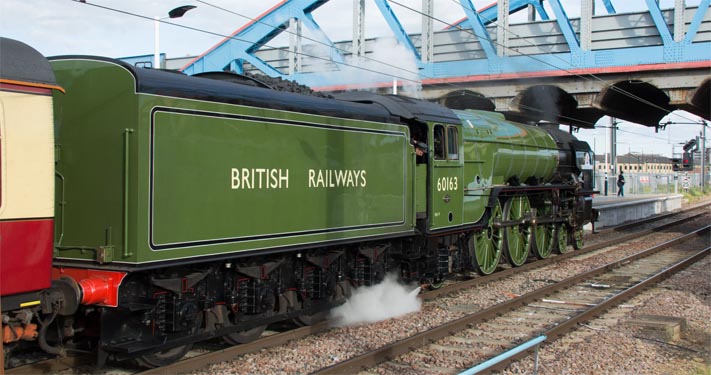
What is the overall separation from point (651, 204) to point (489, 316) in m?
26.3

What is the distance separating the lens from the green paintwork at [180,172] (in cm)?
557

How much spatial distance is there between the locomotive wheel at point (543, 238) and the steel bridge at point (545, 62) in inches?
188

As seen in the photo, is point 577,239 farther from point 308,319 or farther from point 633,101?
point 308,319

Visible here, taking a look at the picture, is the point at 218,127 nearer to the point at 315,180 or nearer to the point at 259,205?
the point at 259,205

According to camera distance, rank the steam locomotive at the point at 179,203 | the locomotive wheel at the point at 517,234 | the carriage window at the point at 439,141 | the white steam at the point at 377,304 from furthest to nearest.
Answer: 1. the locomotive wheel at the point at 517,234
2. the carriage window at the point at 439,141
3. the white steam at the point at 377,304
4. the steam locomotive at the point at 179,203

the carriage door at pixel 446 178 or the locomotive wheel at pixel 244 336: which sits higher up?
the carriage door at pixel 446 178

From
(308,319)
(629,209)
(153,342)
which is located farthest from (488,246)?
(629,209)

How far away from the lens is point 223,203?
6.36m

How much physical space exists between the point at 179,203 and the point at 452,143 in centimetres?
564

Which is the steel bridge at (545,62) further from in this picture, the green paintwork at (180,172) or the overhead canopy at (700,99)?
the green paintwork at (180,172)

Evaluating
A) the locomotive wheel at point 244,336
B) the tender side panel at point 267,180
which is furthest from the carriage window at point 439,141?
the locomotive wheel at point 244,336

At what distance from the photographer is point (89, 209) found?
568 centimetres

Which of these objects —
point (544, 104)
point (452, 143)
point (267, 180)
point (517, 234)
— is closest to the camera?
point (267, 180)

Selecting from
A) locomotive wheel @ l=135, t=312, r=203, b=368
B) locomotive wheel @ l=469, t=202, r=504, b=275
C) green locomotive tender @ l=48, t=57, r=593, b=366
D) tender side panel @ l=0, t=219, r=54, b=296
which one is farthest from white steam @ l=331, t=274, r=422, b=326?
tender side panel @ l=0, t=219, r=54, b=296
